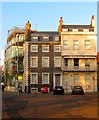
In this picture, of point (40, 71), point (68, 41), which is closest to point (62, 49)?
point (68, 41)

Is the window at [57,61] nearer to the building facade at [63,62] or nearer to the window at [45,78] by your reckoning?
the building facade at [63,62]

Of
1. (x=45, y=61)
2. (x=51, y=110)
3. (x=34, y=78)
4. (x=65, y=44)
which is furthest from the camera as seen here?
(x=65, y=44)

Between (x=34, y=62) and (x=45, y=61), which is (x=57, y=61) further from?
(x=34, y=62)

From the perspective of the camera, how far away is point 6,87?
262ft

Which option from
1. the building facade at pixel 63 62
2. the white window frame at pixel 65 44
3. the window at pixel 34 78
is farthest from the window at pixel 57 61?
the window at pixel 34 78

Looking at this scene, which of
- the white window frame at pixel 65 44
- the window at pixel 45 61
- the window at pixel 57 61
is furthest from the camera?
the white window frame at pixel 65 44

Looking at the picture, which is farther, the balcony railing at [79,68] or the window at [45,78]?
the window at [45,78]

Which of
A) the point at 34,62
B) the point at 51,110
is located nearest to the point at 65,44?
the point at 34,62

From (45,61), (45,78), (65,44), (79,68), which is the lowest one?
(45,78)

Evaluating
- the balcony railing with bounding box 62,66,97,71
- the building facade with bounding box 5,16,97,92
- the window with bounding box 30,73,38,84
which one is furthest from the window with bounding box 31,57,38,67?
the balcony railing with bounding box 62,66,97,71

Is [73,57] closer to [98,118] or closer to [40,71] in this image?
[40,71]

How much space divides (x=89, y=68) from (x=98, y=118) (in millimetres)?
46045

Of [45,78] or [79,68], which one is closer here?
[79,68]

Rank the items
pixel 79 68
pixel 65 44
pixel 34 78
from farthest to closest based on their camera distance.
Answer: pixel 65 44, pixel 34 78, pixel 79 68
